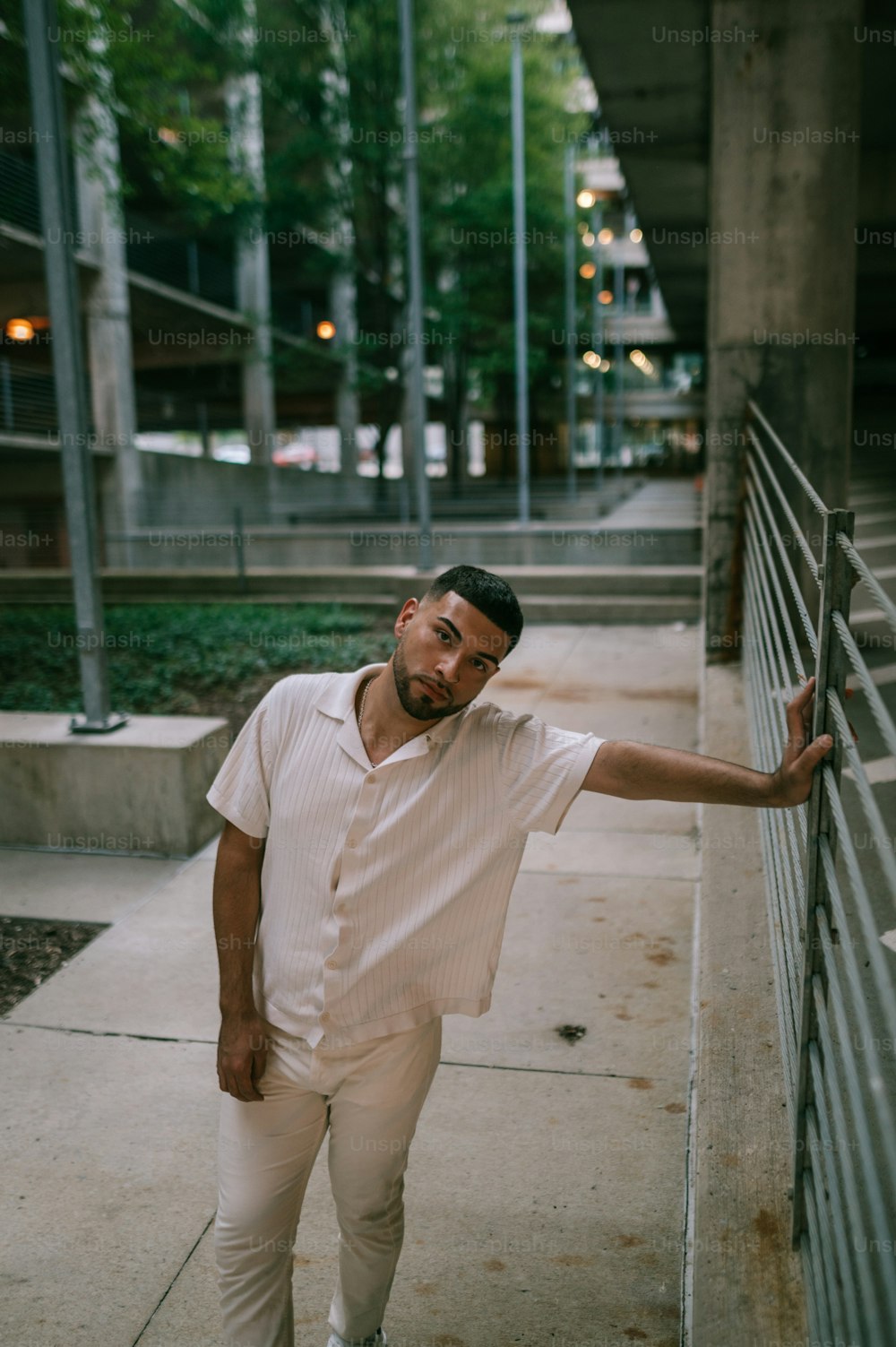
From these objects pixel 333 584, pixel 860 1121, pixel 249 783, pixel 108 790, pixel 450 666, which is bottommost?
pixel 108 790

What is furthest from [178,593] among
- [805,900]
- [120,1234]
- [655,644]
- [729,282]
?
[805,900]

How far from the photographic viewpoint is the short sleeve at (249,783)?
2.19m

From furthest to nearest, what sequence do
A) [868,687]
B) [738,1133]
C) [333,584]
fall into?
[333,584] < [738,1133] < [868,687]

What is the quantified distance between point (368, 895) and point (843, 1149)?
0.94 meters

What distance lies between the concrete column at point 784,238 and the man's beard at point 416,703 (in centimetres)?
539

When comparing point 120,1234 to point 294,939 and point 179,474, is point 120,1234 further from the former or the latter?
point 179,474

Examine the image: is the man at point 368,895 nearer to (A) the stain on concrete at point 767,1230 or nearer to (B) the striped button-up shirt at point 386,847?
(B) the striped button-up shirt at point 386,847

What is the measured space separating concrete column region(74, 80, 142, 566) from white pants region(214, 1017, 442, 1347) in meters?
18.2

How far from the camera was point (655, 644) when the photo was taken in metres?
10.5

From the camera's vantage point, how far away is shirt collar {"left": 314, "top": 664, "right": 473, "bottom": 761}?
6.95 ft

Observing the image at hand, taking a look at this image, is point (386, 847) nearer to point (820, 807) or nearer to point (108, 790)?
point (820, 807)

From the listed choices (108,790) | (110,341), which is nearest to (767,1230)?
(108,790)

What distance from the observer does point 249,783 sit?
220 cm

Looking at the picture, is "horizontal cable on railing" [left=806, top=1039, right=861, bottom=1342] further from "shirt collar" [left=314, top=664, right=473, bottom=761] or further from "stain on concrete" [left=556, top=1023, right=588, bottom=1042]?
"stain on concrete" [left=556, top=1023, right=588, bottom=1042]
